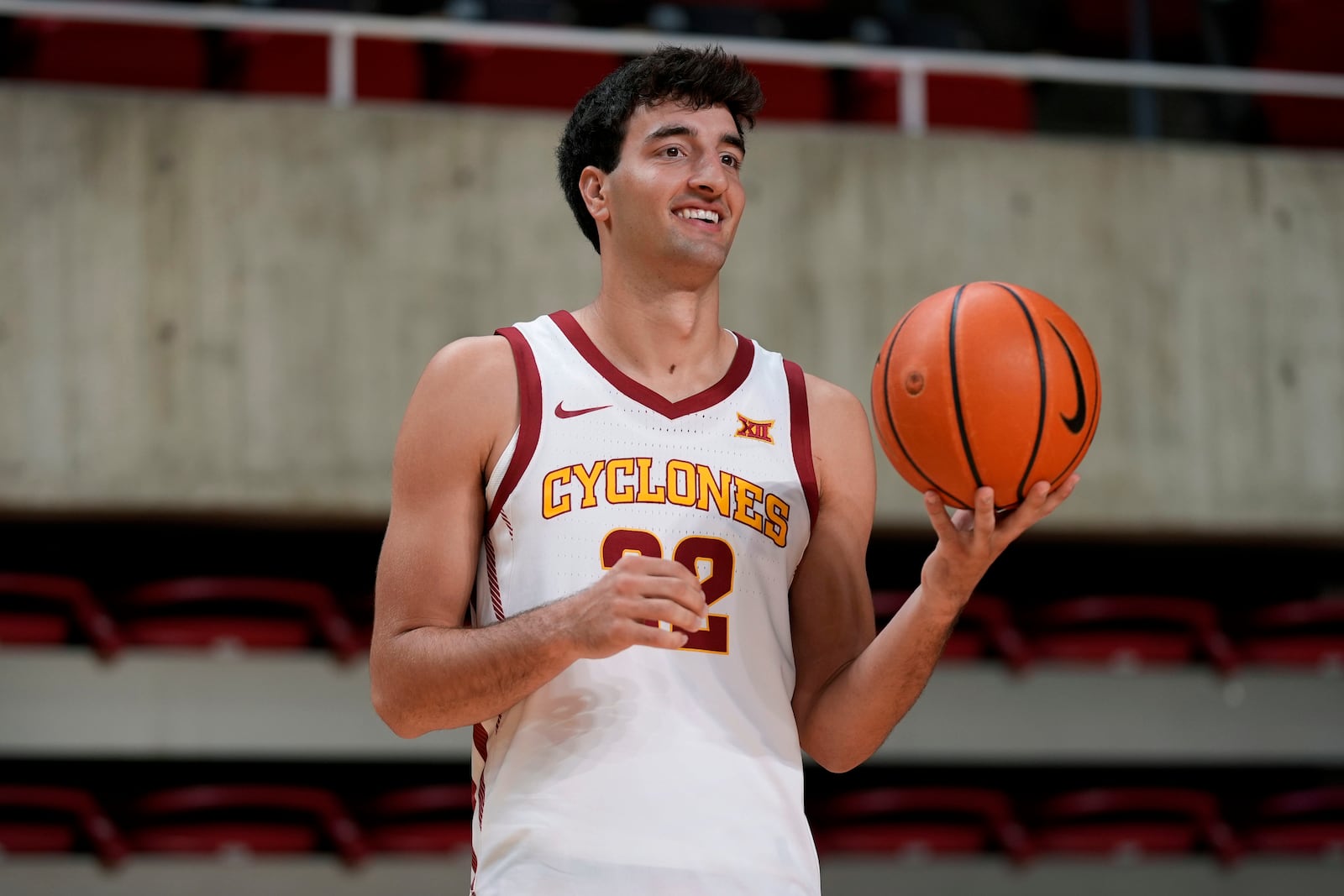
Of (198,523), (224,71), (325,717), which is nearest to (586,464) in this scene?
(325,717)

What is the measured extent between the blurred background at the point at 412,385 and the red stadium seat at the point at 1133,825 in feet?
0.06

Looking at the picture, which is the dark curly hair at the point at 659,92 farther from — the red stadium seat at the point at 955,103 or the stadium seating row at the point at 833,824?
the red stadium seat at the point at 955,103

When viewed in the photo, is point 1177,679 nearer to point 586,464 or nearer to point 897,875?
point 897,875

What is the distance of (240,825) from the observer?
545 centimetres

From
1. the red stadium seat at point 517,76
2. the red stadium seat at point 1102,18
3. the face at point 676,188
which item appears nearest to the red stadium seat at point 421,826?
the red stadium seat at point 517,76

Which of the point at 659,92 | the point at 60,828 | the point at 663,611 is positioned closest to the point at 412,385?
the point at 60,828

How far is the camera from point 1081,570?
768cm

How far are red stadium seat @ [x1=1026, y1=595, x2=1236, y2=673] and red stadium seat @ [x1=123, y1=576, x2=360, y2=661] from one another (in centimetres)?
295

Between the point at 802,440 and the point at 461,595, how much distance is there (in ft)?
1.96

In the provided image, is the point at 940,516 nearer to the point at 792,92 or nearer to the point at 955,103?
the point at 792,92

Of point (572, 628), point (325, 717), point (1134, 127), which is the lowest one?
point (325, 717)

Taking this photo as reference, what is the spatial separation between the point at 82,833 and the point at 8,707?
612mm

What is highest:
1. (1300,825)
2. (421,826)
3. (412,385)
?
(412,385)

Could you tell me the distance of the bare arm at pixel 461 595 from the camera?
179cm
